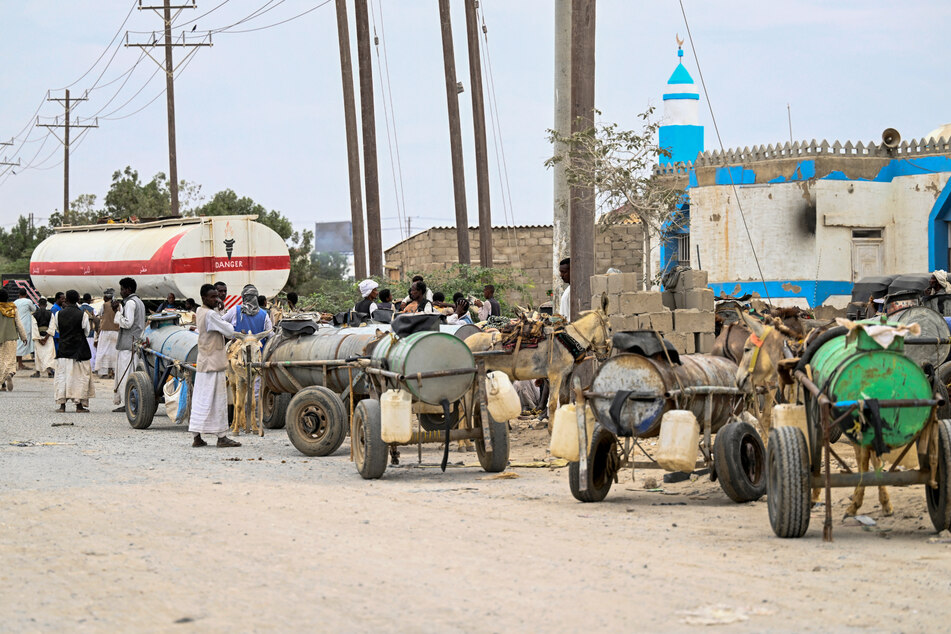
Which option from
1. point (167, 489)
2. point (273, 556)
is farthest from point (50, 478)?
point (273, 556)

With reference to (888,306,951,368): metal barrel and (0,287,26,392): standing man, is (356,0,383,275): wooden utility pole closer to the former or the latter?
(0,287,26,392): standing man

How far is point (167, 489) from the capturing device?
1090cm

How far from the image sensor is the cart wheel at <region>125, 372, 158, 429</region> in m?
18.0

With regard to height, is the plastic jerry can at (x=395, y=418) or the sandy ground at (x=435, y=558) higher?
the plastic jerry can at (x=395, y=418)

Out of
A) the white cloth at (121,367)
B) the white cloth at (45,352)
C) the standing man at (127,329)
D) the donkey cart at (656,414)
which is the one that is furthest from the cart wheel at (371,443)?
the white cloth at (45,352)

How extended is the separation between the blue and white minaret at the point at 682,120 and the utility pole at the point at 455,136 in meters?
6.67

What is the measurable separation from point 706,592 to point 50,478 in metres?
7.58

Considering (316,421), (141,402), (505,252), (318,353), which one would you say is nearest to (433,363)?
(316,421)

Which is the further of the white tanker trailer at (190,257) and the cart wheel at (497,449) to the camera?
the white tanker trailer at (190,257)

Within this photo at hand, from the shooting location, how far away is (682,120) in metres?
37.3

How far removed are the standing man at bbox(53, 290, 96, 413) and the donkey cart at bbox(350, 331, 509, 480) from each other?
10020 millimetres

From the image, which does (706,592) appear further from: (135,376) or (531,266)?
(531,266)

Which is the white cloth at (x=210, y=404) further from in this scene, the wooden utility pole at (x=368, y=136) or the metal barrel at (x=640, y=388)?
the wooden utility pole at (x=368, y=136)

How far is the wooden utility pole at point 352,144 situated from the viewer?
104 ft
